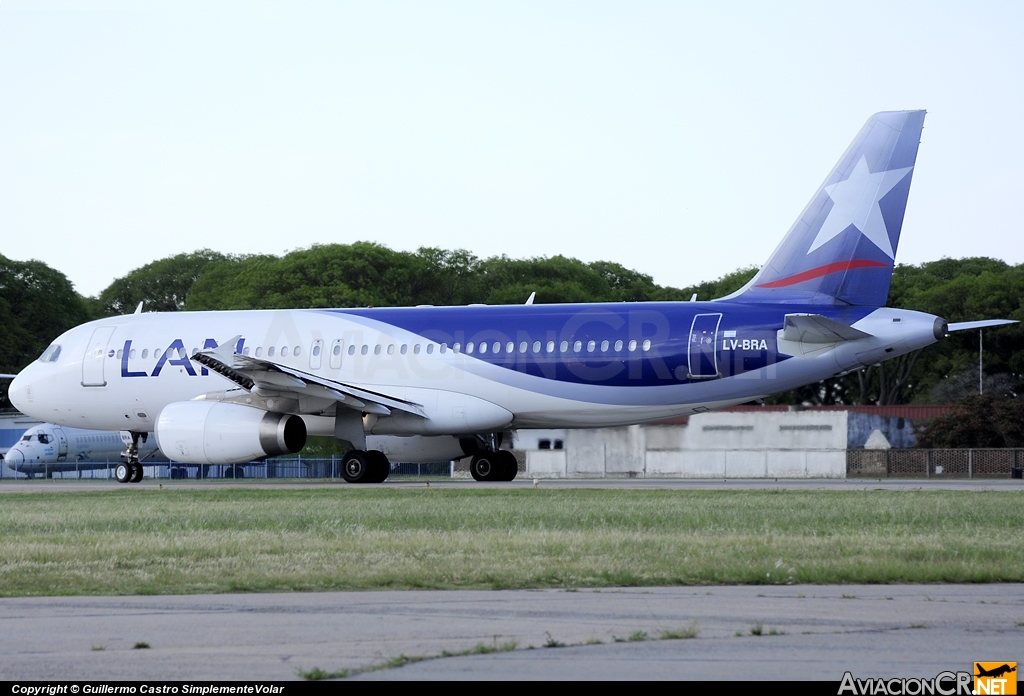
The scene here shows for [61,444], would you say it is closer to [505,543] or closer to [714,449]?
[714,449]

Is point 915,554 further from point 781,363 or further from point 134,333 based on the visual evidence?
point 134,333

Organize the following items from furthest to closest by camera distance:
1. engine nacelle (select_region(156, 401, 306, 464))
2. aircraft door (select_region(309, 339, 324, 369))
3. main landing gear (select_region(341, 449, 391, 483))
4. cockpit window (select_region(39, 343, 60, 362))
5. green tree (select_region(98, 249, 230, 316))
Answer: green tree (select_region(98, 249, 230, 316)) < cockpit window (select_region(39, 343, 60, 362)) < aircraft door (select_region(309, 339, 324, 369)) < main landing gear (select_region(341, 449, 391, 483)) < engine nacelle (select_region(156, 401, 306, 464))

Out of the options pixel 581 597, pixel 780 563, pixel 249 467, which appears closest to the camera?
pixel 581 597

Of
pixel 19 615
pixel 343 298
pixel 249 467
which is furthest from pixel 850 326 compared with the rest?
pixel 343 298

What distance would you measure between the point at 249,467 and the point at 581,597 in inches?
1789

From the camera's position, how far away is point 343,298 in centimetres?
8456

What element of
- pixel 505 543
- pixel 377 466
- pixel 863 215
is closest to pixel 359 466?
pixel 377 466

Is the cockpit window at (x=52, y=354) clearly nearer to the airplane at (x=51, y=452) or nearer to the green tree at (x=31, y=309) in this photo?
the airplane at (x=51, y=452)

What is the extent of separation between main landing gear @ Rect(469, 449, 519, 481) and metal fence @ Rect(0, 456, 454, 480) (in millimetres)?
15508

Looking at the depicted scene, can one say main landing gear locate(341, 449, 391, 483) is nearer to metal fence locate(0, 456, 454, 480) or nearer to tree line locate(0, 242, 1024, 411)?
metal fence locate(0, 456, 454, 480)

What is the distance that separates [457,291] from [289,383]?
6420 centimetres

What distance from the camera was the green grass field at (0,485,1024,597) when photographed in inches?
441

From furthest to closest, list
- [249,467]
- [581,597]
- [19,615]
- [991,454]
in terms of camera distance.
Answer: [249,467] → [991,454] → [581,597] → [19,615]

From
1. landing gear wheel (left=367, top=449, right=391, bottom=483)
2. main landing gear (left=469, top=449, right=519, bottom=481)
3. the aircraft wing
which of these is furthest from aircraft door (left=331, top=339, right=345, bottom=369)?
main landing gear (left=469, top=449, right=519, bottom=481)
